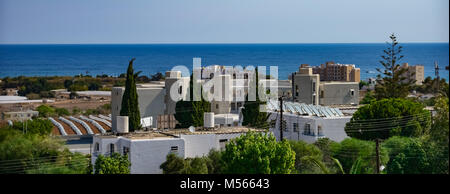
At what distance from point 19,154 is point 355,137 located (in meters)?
8.17

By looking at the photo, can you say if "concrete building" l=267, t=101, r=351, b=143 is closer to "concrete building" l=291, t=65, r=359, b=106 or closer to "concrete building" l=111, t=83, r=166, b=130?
"concrete building" l=291, t=65, r=359, b=106

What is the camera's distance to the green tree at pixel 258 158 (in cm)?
1247

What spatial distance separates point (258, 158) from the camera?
12.5 m

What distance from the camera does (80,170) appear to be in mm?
12477

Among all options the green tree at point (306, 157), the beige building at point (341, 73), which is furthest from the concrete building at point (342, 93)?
the beige building at point (341, 73)

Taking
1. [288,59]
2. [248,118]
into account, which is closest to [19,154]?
[248,118]

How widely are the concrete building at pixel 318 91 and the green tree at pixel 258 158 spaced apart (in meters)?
10.8

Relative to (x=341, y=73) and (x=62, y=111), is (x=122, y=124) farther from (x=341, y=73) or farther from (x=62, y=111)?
(x=341, y=73)

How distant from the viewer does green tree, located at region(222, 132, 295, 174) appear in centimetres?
1247

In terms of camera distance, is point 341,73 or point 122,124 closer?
point 122,124

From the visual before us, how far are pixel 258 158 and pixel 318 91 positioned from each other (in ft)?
39.6

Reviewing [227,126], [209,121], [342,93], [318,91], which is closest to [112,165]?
[209,121]

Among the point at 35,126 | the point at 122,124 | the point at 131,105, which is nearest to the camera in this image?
the point at 122,124
